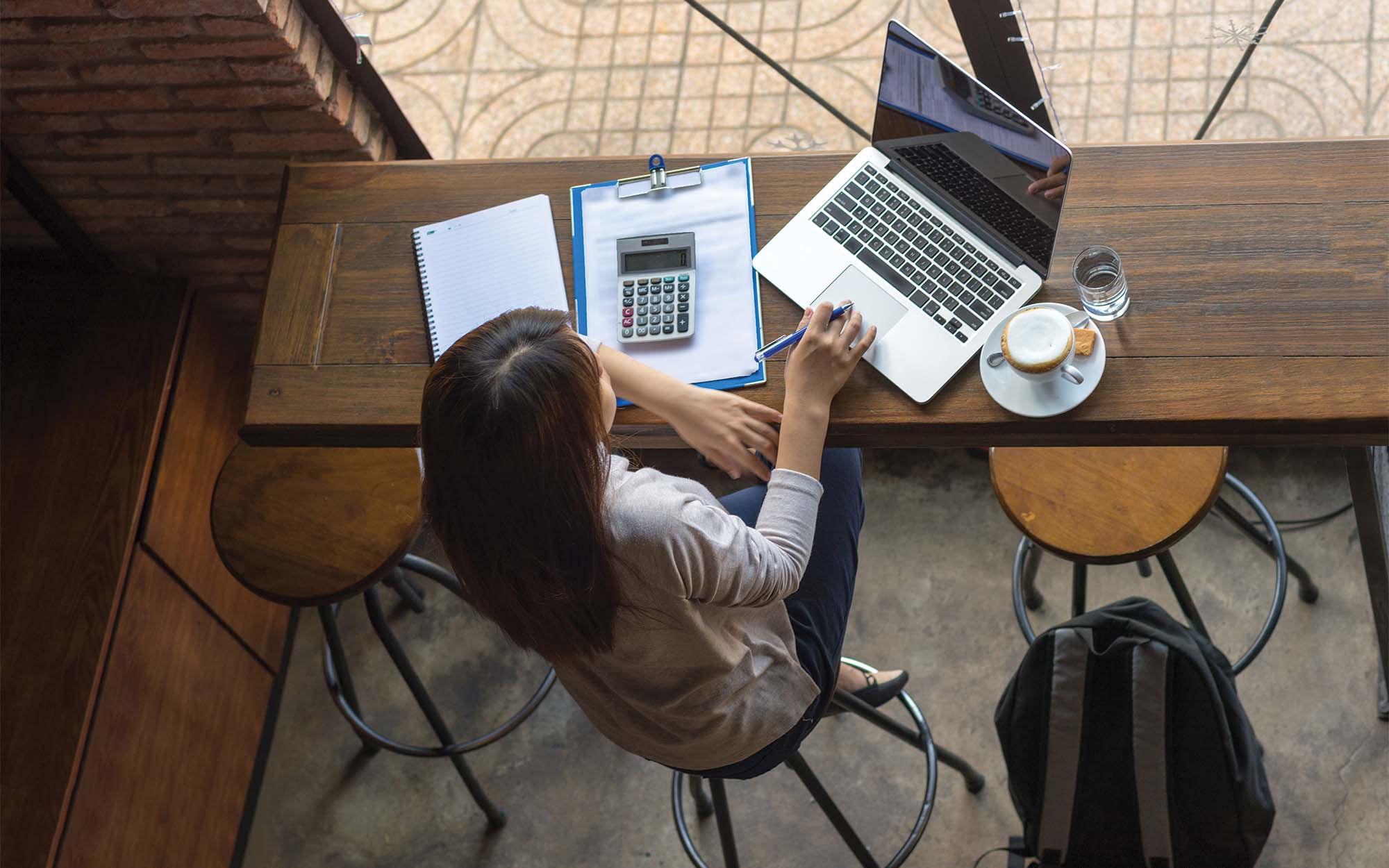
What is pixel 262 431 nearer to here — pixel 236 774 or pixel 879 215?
pixel 879 215

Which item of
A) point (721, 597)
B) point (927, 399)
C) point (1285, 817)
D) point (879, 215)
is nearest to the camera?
point (721, 597)

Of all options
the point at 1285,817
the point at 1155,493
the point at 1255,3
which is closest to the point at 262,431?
the point at 1155,493

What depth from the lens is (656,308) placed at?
1719 mm

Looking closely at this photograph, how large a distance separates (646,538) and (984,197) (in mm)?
742

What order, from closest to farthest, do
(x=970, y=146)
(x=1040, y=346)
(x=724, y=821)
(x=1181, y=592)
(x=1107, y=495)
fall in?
(x=1040, y=346)
(x=970, y=146)
(x=1107, y=495)
(x=724, y=821)
(x=1181, y=592)

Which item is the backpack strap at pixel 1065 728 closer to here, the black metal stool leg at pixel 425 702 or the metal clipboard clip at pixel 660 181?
the metal clipboard clip at pixel 660 181

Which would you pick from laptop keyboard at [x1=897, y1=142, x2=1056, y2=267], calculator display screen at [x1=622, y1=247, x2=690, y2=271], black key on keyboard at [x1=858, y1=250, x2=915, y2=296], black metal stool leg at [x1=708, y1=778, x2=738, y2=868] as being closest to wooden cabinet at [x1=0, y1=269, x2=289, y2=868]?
black metal stool leg at [x1=708, y1=778, x2=738, y2=868]

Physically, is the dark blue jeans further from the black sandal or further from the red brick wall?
the red brick wall

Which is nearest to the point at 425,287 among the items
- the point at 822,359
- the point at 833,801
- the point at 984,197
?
the point at 822,359

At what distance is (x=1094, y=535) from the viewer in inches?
72.1

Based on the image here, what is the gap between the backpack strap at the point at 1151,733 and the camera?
187 centimetres

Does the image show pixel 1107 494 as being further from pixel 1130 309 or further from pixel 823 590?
pixel 823 590

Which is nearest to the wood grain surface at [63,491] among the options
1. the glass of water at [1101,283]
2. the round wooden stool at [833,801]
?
the round wooden stool at [833,801]

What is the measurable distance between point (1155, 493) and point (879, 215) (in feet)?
2.08
